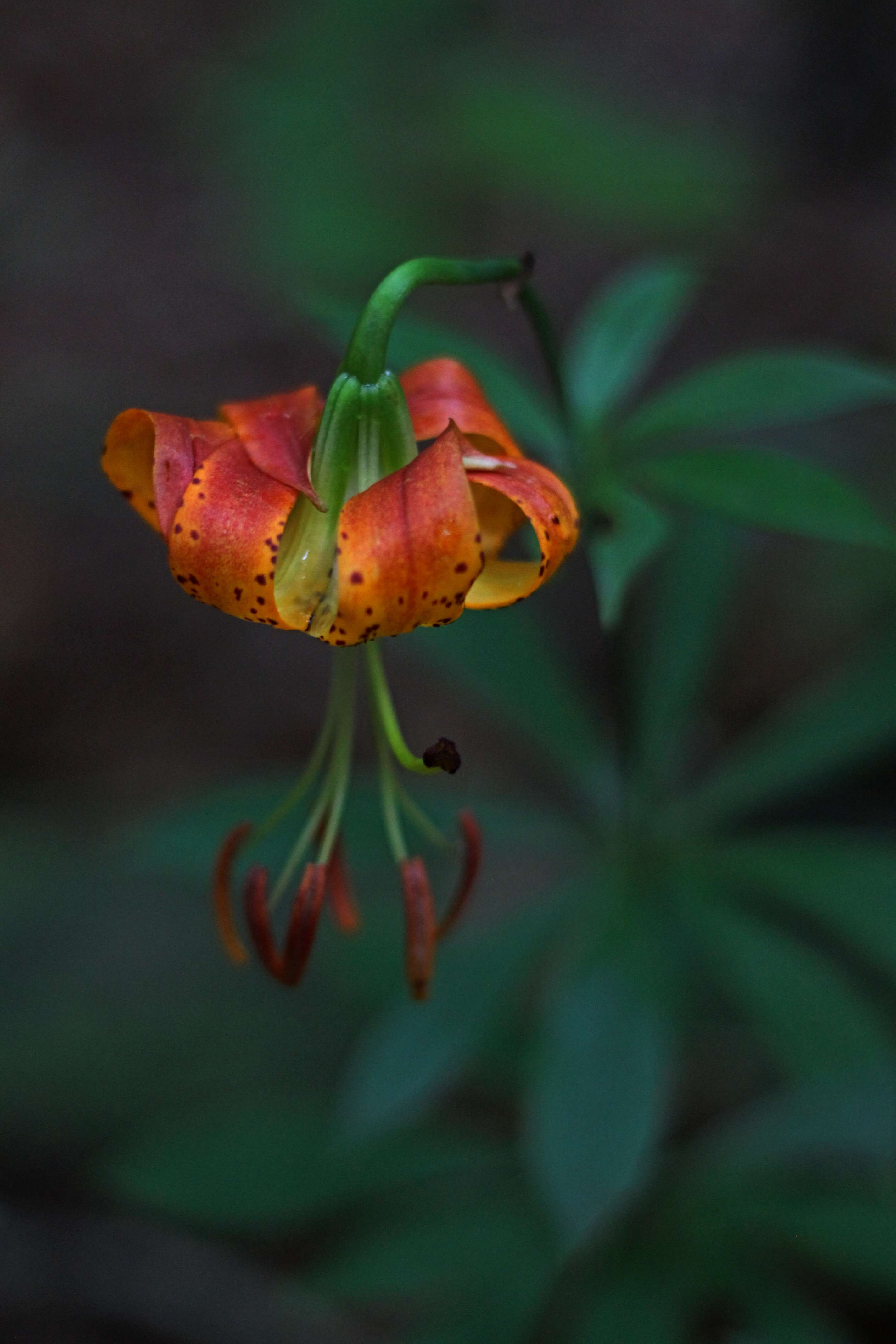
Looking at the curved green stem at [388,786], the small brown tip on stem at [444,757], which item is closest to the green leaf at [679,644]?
the curved green stem at [388,786]

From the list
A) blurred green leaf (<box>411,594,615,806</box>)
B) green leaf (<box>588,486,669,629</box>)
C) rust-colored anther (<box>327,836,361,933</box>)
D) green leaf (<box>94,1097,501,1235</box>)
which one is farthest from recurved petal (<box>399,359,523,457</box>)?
green leaf (<box>94,1097,501,1235</box>)

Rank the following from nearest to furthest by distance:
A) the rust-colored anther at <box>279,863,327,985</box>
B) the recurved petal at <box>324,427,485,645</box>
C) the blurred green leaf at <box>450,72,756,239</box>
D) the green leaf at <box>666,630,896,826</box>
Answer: the recurved petal at <box>324,427,485,645</box>
the rust-colored anther at <box>279,863,327,985</box>
the green leaf at <box>666,630,896,826</box>
the blurred green leaf at <box>450,72,756,239</box>

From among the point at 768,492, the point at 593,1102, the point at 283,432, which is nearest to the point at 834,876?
the point at 593,1102

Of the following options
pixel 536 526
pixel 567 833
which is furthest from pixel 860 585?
pixel 536 526

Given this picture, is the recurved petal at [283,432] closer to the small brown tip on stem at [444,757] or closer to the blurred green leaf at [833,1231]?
the small brown tip on stem at [444,757]

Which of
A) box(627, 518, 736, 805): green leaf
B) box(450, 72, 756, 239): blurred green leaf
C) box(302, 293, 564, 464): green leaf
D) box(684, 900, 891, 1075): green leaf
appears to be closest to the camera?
box(302, 293, 564, 464): green leaf

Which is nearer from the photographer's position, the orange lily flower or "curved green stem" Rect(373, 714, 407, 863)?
the orange lily flower

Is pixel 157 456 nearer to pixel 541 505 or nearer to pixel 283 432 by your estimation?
pixel 283 432

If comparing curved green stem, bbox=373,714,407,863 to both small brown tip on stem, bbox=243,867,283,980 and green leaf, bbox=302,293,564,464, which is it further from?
green leaf, bbox=302,293,564,464
